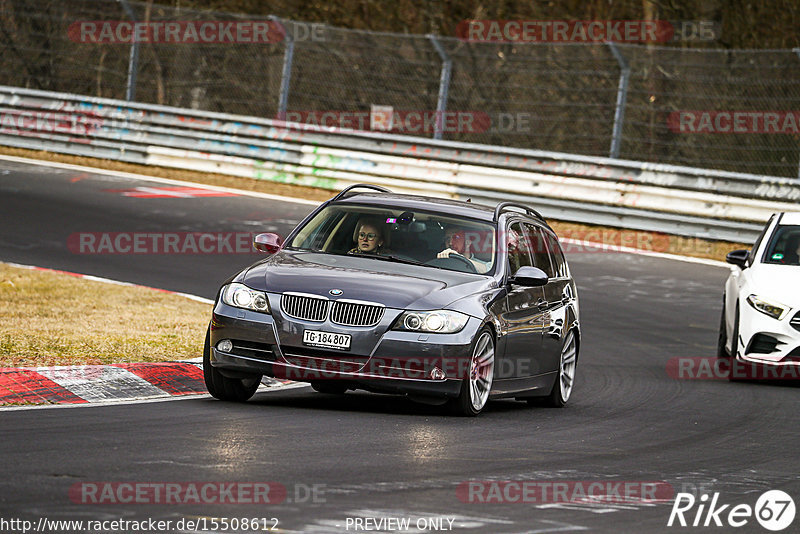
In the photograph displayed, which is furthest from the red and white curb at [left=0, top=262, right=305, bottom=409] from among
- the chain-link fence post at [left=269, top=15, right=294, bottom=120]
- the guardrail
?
the chain-link fence post at [left=269, top=15, right=294, bottom=120]

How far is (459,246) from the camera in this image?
10758 mm

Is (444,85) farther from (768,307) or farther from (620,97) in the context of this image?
(768,307)

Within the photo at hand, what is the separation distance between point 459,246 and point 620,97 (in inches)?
523

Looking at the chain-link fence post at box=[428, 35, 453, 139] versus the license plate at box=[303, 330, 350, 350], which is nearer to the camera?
the license plate at box=[303, 330, 350, 350]

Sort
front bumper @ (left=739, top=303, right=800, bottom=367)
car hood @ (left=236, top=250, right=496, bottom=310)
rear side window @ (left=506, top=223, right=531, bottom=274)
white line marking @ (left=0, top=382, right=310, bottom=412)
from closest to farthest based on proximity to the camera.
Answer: white line marking @ (left=0, top=382, right=310, bottom=412)
car hood @ (left=236, top=250, right=496, bottom=310)
rear side window @ (left=506, top=223, right=531, bottom=274)
front bumper @ (left=739, top=303, right=800, bottom=367)

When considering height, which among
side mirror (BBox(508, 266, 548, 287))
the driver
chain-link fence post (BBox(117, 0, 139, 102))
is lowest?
side mirror (BBox(508, 266, 548, 287))

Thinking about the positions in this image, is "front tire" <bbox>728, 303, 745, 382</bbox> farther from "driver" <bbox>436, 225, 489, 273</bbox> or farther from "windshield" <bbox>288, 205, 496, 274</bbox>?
"driver" <bbox>436, 225, 489, 273</bbox>

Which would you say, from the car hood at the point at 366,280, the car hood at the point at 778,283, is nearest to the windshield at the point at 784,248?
the car hood at the point at 778,283

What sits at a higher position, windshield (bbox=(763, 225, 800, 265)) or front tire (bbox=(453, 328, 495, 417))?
windshield (bbox=(763, 225, 800, 265))

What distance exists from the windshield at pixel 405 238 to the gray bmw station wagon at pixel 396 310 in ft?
0.03

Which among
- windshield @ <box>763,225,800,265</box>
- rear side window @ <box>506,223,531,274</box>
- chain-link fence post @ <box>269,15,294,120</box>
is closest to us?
rear side window @ <box>506,223,531,274</box>

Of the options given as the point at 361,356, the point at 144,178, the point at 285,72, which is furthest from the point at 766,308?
the point at 144,178

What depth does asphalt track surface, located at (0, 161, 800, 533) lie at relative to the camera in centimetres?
651

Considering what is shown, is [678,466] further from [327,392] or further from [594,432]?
[327,392]
